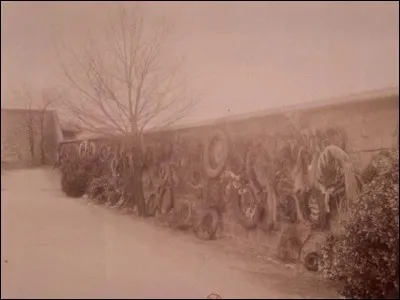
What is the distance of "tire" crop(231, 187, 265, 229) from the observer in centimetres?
438

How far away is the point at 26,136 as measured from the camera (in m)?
3.80

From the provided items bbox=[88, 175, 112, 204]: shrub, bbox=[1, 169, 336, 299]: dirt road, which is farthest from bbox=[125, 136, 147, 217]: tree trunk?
bbox=[1, 169, 336, 299]: dirt road

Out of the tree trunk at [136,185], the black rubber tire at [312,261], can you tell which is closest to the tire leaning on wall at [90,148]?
the tree trunk at [136,185]

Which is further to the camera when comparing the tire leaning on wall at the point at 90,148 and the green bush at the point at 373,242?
the tire leaning on wall at the point at 90,148

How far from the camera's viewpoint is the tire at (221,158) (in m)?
4.46

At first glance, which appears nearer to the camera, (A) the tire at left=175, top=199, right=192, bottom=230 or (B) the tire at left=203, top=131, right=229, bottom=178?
(B) the tire at left=203, top=131, right=229, bottom=178

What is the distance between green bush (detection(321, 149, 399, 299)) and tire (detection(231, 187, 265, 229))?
0.93 meters

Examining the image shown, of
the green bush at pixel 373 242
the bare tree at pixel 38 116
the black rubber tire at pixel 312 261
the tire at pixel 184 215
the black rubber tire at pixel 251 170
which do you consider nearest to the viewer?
the green bush at pixel 373 242

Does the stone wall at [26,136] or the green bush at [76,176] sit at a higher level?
the stone wall at [26,136]

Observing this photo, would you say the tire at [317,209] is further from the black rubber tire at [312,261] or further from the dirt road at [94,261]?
the dirt road at [94,261]

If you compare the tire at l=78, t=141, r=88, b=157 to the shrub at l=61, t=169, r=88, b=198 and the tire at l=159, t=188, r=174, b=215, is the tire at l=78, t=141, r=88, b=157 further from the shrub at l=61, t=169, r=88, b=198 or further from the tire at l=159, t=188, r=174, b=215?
the tire at l=159, t=188, r=174, b=215

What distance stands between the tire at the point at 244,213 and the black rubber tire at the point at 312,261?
64 cm

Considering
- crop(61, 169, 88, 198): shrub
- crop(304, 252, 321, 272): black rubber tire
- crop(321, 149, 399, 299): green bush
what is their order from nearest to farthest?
crop(321, 149, 399, 299): green bush < crop(304, 252, 321, 272): black rubber tire < crop(61, 169, 88, 198): shrub

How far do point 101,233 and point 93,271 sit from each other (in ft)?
1.23
